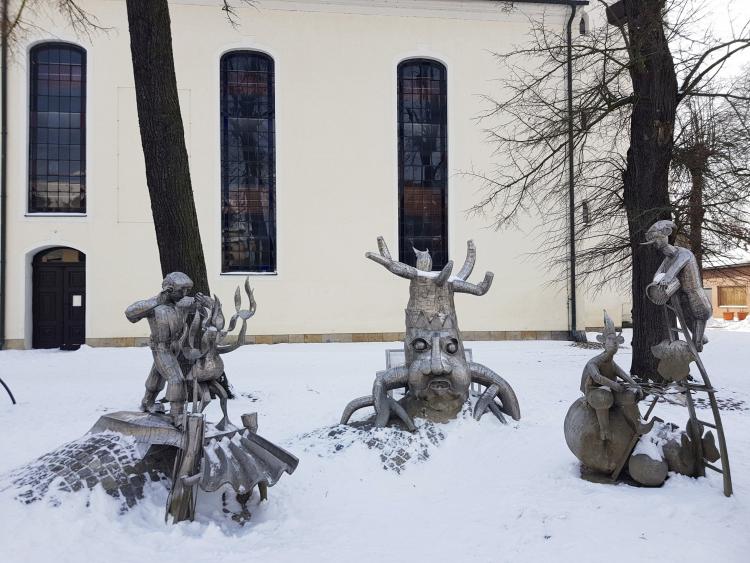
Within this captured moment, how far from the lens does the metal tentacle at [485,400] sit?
215 inches

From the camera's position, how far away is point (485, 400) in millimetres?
5574

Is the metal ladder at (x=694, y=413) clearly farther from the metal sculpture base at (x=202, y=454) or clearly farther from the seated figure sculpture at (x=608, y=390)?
the metal sculpture base at (x=202, y=454)

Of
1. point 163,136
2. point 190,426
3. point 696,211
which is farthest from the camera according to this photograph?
point 696,211

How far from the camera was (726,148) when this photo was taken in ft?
27.3

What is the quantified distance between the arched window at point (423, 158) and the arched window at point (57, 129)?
8386 mm

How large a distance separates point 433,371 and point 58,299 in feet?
41.8

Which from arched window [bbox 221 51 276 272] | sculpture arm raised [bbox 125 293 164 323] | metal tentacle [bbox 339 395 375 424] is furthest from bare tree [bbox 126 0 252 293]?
arched window [bbox 221 51 276 272]

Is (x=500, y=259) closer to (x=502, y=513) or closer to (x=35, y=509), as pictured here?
(x=502, y=513)

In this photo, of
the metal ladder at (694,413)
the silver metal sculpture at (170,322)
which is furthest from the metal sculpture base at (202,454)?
the metal ladder at (694,413)

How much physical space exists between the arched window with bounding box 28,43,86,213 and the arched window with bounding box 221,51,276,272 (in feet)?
11.8

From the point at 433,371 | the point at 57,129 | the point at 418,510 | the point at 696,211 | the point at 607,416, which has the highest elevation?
the point at 57,129

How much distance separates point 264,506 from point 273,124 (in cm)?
1236

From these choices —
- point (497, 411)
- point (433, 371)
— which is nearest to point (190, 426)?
point (433, 371)

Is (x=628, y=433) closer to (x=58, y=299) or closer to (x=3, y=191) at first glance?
(x=58, y=299)
